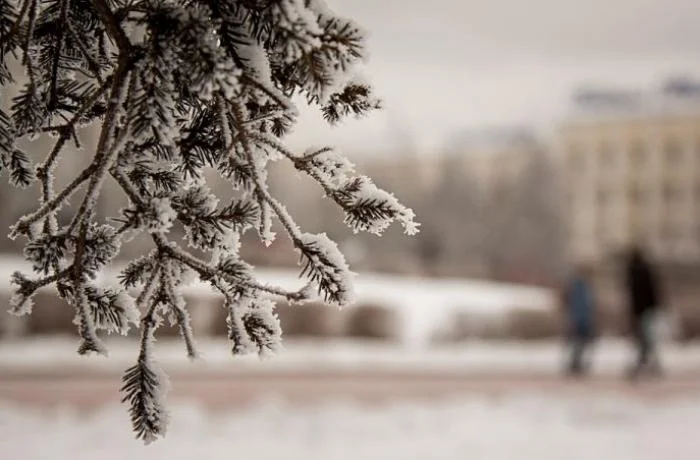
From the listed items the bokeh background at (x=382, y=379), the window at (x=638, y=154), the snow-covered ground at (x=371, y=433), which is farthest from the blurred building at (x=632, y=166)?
the snow-covered ground at (x=371, y=433)

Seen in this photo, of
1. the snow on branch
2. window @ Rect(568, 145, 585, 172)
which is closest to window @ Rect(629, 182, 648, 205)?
window @ Rect(568, 145, 585, 172)

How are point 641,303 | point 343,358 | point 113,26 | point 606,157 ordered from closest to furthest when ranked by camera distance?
point 113,26 → point 641,303 → point 343,358 → point 606,157

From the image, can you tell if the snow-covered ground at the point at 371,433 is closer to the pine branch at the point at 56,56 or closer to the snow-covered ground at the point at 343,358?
the snow-covered ground at the point at 343,358

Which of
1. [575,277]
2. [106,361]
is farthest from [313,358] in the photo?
[575,277]

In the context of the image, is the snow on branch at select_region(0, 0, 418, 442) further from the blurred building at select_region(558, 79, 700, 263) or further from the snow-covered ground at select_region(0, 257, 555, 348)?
the blurred building at select_region(558, 79, 700, 263)

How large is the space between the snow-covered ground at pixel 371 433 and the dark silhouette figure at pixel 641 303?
3090mm

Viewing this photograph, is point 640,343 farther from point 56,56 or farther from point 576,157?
point 576,157

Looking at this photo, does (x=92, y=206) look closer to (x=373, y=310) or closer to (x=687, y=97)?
(x=373, y=310)

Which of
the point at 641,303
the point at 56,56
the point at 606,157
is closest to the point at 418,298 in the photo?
the point at 641,303

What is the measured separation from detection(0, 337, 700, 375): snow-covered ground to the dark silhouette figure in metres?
1.49

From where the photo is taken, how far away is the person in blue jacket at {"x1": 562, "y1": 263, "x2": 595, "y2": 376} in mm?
14594

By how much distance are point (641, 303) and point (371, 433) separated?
6.66 m

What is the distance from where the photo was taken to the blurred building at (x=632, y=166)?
73125 millimetres

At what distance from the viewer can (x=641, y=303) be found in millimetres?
13812
